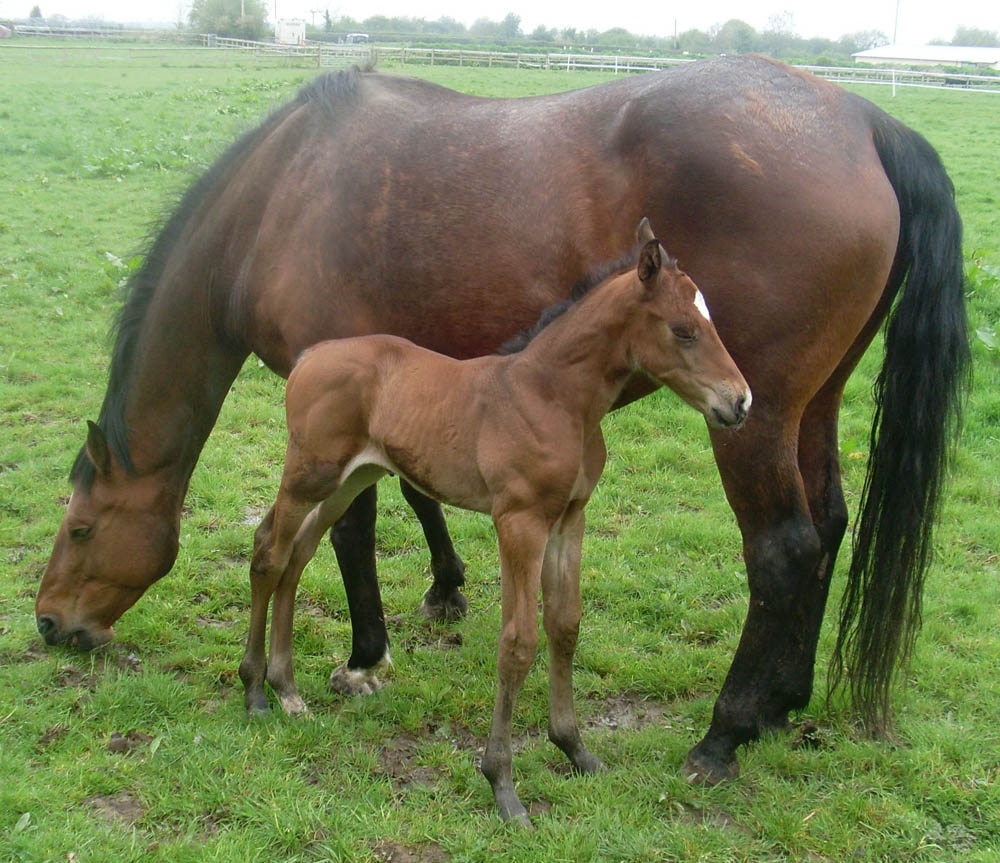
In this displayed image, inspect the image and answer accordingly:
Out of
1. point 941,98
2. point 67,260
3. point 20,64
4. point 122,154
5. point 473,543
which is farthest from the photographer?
point 20,64

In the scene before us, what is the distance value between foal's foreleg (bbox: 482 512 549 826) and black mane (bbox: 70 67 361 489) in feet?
6.03

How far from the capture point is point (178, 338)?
3838mm

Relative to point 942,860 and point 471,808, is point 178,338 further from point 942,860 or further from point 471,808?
point 942,860

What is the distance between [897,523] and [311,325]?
2280 millimetres

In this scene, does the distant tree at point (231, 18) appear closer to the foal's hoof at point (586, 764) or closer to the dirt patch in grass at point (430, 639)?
the dirt patch in grass at point (430, 639)

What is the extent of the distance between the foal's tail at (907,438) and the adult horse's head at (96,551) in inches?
110

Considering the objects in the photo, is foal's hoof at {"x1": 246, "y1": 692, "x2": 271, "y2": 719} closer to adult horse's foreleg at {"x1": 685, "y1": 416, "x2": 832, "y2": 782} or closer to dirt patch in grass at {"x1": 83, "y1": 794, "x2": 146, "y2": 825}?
dirt patch in grass at {"x1": 83, "y1": 794, "x2": 146, "y2": 825}

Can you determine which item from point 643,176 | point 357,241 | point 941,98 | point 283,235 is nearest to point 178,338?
point 283,235

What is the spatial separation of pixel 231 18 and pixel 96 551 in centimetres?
5933

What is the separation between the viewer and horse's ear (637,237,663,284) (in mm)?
2623

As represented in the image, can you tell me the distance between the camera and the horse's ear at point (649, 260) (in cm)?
262

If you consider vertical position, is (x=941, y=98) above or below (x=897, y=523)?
above

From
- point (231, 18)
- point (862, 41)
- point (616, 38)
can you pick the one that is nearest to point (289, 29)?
point (231, 18)

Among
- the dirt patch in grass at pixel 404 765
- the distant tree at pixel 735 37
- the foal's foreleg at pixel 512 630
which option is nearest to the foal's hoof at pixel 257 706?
the dirt patch in grass at pixel 404 765
